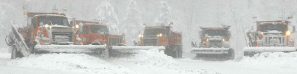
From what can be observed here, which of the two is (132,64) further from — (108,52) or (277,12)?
(277,12)

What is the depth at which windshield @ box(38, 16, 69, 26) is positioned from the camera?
1806 cm

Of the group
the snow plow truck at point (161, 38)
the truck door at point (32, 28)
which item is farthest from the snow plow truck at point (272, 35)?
the truck door at point (32, 28)

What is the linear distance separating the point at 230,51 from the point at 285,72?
9736 mm

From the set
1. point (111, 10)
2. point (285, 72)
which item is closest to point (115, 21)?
point (111, 10)

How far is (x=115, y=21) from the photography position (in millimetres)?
57281

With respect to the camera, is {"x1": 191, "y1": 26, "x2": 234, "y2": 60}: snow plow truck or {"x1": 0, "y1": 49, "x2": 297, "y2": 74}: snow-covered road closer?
{"x1": 0, "y1": 49, "x2": 297, "y2": 74}: snow-covered road

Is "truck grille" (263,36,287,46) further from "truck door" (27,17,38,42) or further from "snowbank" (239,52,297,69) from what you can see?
"truck door" (27,17,38,42)

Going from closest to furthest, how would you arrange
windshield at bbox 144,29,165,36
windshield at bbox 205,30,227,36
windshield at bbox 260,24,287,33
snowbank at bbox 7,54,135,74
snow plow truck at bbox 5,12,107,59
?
snowbank at bbox 7,54,135,74
snow plow truck at bbox 5,12,107,59
windshield at bbox 260,24,287,33
windshield at bbox 144,29,165,36
windshield at bbox 205,30,227,36

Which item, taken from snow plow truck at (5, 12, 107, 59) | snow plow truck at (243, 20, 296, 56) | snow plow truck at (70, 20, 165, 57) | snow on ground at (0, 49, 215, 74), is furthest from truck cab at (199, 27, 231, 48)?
snow plow truck at (5, 12, 107, 59)

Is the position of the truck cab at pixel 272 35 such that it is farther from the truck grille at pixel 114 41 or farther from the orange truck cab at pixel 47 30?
the orange truck cab at pixel 47 30

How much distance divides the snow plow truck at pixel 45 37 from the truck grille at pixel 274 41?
10.00 metres

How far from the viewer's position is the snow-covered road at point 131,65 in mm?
12578

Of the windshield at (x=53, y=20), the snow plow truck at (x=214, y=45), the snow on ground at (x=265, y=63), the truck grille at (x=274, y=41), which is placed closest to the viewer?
the snow on ground at (x=265, y=63)

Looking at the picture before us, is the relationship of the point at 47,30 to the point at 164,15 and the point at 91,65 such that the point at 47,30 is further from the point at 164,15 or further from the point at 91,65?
the point at 164,15
